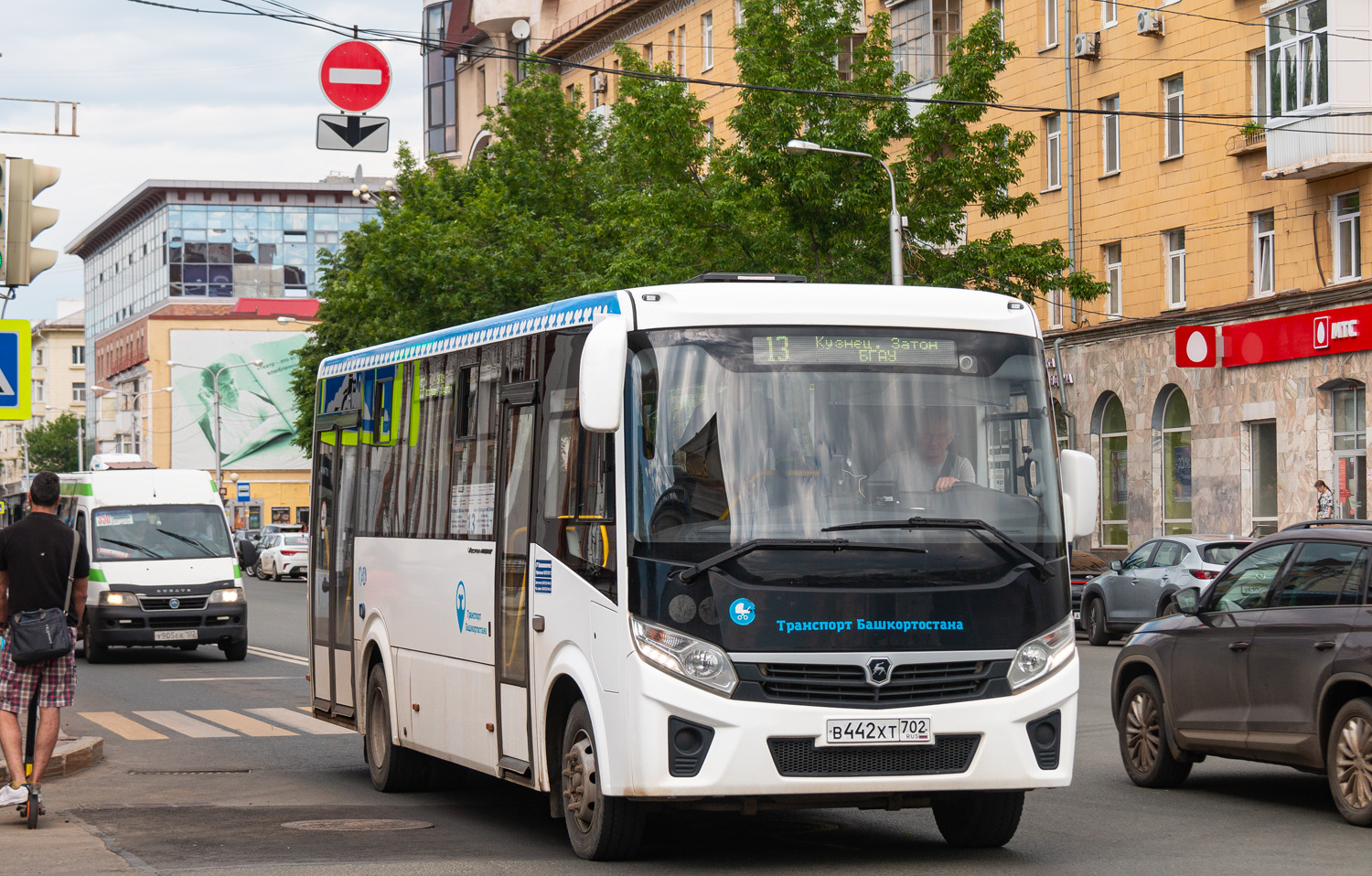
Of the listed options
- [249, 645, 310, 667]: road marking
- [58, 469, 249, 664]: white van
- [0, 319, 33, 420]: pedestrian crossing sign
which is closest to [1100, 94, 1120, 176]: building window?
[249, 645, 310, 667]: road marking

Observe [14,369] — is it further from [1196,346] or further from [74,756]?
[1196,346]

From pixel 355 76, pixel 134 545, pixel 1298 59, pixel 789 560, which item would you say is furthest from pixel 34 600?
pixel 1298 59

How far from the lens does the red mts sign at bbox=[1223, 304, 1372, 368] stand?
31.9 meters

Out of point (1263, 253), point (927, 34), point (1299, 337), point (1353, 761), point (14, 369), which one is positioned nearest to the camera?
point (1353, 761)

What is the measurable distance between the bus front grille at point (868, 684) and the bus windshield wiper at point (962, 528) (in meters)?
0.48

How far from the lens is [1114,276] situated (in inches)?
1551

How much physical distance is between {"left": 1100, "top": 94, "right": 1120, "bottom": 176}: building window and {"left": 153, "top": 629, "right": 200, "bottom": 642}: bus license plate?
70.3 ft

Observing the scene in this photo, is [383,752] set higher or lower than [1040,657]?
lower

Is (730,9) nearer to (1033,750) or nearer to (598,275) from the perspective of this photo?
(598,275)

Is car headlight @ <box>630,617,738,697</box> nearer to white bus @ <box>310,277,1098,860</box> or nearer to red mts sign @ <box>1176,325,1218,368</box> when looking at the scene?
white bus @ <box>310,277,1098,860</box>

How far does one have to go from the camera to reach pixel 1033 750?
29.0ft

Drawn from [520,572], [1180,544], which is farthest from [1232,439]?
[520,572]

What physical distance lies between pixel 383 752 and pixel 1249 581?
525 cm

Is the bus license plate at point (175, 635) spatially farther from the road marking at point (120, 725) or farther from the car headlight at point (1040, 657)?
the car headlight at point (1040, 657)
